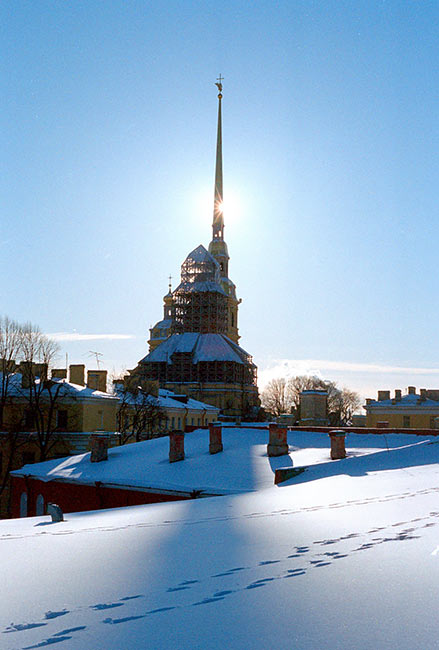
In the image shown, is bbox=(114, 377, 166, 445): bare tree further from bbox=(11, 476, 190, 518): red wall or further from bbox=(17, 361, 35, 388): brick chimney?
bbox=(11, 476, 190, 518): red wall

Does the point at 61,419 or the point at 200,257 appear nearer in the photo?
the point at 61,419

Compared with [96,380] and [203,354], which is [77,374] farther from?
[203,354]

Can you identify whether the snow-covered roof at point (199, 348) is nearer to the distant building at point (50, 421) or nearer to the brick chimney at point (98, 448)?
the distant building at point (50, 421)

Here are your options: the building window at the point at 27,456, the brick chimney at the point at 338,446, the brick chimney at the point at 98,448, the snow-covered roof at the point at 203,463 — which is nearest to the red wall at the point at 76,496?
the snow-covered roof at the point at 203,463

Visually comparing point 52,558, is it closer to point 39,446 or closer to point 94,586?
point 94,586

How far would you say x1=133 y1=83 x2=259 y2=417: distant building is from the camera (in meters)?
74.7

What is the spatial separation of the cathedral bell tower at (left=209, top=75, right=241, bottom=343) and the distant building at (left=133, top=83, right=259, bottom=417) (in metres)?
7.33

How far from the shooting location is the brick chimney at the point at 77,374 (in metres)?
41.2

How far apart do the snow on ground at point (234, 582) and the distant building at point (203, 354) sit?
64.2 meters

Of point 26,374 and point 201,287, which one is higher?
point 201,287

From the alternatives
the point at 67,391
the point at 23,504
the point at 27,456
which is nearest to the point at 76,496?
the point at 23,504

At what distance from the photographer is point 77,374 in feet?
136

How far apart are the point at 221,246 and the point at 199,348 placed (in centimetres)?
2700

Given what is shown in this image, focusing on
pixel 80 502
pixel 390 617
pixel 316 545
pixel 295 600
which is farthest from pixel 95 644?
pixel 80 502
